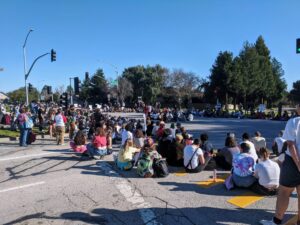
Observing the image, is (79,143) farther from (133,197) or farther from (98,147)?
(133,197)

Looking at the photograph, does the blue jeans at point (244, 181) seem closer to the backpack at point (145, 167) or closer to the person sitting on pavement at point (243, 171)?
the person sitting on pavement at point (243, 171)

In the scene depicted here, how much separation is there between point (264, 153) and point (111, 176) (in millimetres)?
4279

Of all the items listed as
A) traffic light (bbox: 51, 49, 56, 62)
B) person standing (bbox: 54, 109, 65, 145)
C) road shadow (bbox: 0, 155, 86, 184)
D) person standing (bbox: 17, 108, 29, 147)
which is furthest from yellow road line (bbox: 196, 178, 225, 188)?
traffic light (bbox: 51, 49, 56, 62)

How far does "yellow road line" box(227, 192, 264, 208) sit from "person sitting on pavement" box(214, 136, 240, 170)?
2612 mm

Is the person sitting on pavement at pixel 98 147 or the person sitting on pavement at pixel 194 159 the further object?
the person sitting on pavement at pixel 98 147

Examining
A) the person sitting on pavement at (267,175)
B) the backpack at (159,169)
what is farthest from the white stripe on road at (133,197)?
the person sitting on pavement at (267,175)

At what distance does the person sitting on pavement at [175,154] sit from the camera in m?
11.1

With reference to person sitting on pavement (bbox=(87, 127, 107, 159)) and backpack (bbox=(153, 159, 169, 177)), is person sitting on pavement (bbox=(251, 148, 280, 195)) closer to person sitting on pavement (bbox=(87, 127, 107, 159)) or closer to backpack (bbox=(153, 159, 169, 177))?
backpack (bbox=(153, 159, 169, 177))

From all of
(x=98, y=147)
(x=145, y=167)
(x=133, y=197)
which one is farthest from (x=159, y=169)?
(x=98, y=147)

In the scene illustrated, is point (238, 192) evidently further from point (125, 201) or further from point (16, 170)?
point (16, 170)

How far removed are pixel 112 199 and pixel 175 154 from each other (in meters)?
4.16

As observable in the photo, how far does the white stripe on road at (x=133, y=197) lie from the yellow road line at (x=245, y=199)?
5.83 ft

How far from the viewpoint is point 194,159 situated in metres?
10.0

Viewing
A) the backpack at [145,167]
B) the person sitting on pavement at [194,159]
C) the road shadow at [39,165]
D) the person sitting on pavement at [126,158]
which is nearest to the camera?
the backpack at [145,167]
